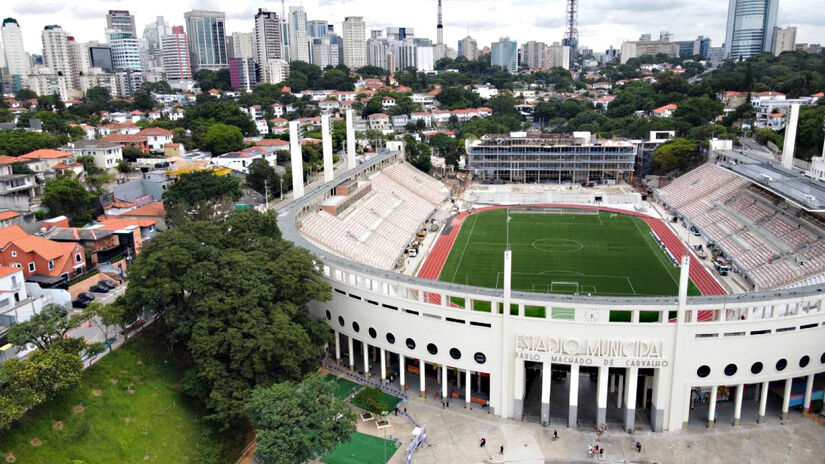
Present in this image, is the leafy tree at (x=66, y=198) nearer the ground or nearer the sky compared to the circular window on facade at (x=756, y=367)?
nearer the sky

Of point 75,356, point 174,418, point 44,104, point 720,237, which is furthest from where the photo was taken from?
point 44,104

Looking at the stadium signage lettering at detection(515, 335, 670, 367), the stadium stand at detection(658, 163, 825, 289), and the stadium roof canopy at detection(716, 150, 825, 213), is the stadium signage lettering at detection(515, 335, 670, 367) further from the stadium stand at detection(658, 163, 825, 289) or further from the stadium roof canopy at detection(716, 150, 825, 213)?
the stadium roof canopy at detection(716, 150, 825, 213)

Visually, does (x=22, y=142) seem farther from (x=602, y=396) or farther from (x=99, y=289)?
(x=602, y=396)

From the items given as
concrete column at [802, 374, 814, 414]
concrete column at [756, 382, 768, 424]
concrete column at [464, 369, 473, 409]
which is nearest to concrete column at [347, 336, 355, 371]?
concrete column at [464, 369, 473, 409]

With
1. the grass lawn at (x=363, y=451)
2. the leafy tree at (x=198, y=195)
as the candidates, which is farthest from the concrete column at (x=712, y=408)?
the leafy tree at (x=198, y=195)

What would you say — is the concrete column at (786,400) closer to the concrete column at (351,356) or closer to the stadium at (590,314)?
the stadium at (590,314)

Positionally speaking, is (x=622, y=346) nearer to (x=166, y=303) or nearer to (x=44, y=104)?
(x=166, y=303)

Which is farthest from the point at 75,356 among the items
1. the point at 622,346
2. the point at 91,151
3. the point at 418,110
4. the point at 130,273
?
the point at 418,110
